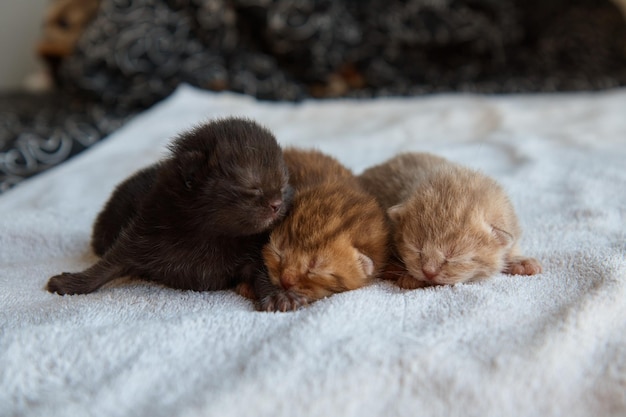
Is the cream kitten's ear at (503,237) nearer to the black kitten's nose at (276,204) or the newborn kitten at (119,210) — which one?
the black kitten's nose at (276,204)

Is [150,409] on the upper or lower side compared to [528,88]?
upper

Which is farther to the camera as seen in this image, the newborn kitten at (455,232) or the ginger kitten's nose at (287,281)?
the newborn kitten at (455,232)

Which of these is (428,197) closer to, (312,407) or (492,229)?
(492,229)

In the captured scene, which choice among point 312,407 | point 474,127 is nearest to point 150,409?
point 312,407

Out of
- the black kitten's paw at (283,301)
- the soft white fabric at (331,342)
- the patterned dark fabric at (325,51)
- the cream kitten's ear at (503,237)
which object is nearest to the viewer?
the soft white fabric at (331,342)

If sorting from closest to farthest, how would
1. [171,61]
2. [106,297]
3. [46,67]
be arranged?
[106,297], [171,61], [46,67]

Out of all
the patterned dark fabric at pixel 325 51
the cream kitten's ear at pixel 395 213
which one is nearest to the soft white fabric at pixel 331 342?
the cream kitten's ear at pixel 395 213

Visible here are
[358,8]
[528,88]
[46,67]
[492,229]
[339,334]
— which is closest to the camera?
[339,334]

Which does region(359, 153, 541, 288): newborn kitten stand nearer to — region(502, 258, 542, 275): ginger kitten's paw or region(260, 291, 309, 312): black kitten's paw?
region(502, 258, 542, 275): ginger kitten's paw
